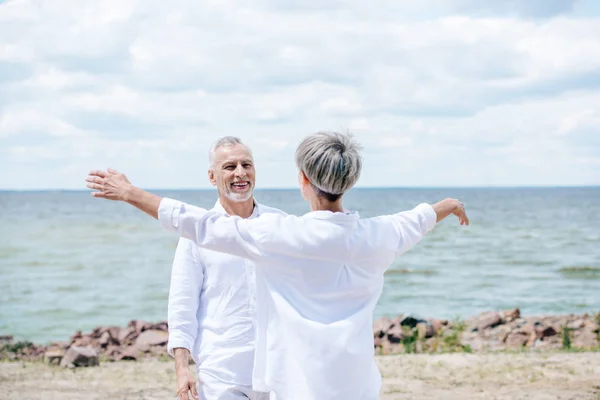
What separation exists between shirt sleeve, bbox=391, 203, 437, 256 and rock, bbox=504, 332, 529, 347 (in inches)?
385

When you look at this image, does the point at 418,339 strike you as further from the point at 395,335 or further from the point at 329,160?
the point at 329,160

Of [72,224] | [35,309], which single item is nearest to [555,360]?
[35,309]

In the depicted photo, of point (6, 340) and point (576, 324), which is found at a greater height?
point (576, 324)

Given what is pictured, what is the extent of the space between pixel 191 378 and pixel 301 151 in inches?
50.8

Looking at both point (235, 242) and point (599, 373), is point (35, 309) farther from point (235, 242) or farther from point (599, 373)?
point (235, 242)

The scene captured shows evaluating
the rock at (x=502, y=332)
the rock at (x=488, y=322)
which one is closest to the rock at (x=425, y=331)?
the rock at (x=502, y=332)

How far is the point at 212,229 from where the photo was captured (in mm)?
2703

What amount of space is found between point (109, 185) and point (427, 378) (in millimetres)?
6009

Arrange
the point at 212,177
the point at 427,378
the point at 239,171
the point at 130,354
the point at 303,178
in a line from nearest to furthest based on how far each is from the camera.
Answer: the point at 303,178 < the point at 239,171 < the point at 212,177 < the point at 427,378 < the point at 130,354

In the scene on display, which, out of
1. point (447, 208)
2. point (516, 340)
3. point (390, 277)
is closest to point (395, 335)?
point (516, 340)

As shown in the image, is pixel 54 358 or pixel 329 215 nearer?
pixel 329 215

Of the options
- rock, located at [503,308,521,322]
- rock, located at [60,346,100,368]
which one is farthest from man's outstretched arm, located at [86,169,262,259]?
rock, located at [503,308,521,322]

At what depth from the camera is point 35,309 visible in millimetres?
20344

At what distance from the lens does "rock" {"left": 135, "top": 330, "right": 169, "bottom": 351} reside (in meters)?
11.7
